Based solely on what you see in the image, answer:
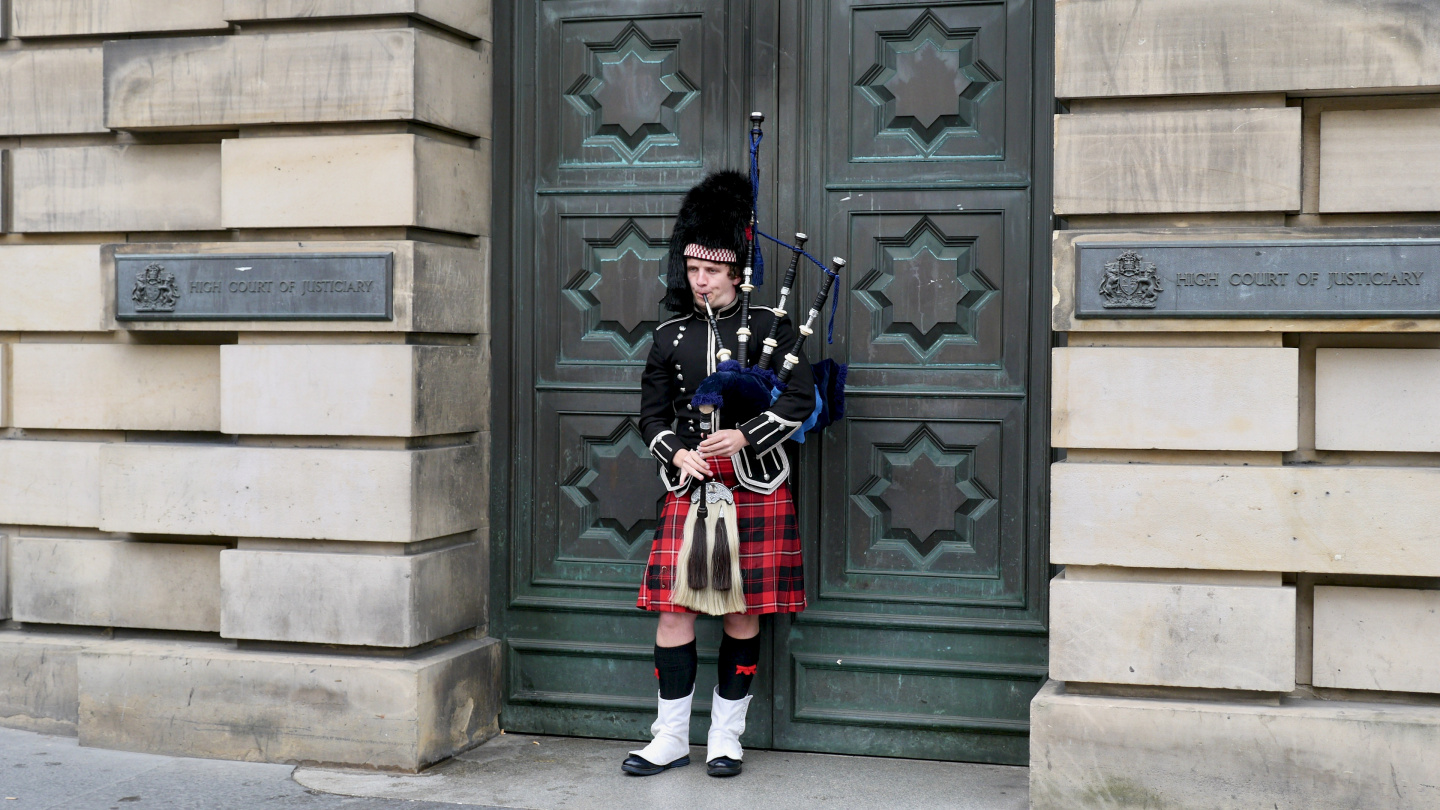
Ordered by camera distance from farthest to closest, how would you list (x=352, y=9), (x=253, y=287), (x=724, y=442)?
(x=253, y=287), (x=352, y=9), (x=724, y=442)

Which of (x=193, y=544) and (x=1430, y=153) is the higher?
(x=1430, y=153)

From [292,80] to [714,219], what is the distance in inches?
71.0

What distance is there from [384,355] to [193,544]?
1.27 m

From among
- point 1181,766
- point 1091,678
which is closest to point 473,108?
point 1091,678

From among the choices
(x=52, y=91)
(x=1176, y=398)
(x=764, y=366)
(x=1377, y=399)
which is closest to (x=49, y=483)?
(x=52, y=91)

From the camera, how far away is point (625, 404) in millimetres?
5887

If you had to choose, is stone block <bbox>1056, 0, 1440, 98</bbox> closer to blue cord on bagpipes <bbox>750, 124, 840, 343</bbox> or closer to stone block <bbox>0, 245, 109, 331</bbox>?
blue cord on bagpipes <bbox>750, 124, 840, 343</bbox>

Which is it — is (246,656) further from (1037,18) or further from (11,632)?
(1037,18)

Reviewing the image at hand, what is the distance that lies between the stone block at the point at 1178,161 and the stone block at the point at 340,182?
243 cm

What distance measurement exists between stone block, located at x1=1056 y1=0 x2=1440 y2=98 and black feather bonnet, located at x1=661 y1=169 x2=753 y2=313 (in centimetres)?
123

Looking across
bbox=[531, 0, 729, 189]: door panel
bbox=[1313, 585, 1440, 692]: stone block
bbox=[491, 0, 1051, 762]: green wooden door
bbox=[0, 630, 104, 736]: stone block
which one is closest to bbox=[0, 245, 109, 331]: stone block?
bbox=[0, 630, 104, 736]: stone block

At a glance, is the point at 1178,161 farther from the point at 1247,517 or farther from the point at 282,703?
the point at 282,703

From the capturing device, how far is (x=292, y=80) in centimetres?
554

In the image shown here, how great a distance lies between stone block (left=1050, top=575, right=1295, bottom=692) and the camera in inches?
183
